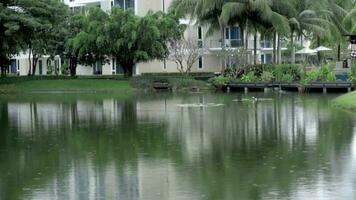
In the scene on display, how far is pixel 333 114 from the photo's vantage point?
3023 centimetres

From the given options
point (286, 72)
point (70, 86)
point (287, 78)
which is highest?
point (286, 72)

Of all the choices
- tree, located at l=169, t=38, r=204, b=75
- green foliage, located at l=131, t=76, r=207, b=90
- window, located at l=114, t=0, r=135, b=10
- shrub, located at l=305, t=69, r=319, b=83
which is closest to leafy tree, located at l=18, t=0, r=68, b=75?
green foliage, located at l=131, t=76, r=207, b=90

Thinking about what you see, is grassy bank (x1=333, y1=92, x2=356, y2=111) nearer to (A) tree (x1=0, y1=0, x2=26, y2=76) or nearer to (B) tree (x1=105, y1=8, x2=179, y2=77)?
(B) tree (x1=105, y1=8, x2=179, y2=77)

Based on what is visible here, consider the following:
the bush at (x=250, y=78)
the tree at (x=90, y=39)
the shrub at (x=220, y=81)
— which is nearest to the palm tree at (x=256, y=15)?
the bush at (x=250, y=78)

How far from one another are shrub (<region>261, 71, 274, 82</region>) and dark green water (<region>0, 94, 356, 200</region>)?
85.1 feet

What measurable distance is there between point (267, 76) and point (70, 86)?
58.5ft

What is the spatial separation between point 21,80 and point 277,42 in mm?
25247

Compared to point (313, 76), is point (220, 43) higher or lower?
A: higher

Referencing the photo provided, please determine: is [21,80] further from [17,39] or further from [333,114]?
[333,114]

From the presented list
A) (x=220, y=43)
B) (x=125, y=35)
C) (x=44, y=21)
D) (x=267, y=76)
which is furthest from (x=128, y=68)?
(x=267, y=76)

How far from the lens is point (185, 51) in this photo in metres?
67.6

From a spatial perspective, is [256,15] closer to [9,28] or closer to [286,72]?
[286,72]

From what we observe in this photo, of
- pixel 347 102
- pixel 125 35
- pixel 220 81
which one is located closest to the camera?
pixel 347 102

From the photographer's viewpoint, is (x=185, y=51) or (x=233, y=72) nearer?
(x=233, y=72)
